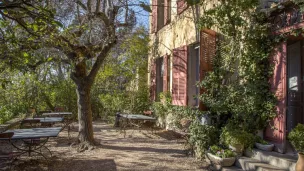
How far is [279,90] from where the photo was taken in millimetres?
4984

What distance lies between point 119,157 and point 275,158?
3.22 meters

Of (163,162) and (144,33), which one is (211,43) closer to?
(163,162)

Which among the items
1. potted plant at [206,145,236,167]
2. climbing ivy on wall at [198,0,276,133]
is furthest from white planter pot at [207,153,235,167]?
climbing ivy on wall at [198,0,276,133]

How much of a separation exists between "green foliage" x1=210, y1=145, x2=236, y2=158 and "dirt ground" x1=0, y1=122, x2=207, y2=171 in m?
0.40

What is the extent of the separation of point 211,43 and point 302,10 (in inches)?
105

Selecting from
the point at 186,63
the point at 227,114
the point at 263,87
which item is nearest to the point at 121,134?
the point at 186,63

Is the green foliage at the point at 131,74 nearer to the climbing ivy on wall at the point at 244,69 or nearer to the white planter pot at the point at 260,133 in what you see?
the climbing ivy on wall at the point at 244,69

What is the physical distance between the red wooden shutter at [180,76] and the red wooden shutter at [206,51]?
117 cm

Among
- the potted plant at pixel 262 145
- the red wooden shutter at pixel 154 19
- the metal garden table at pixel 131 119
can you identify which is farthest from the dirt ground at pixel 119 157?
the red wooden shutter at pixel 154 19

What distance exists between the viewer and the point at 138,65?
11.6 meters

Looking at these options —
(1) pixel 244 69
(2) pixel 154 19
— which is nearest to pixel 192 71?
(1) pixel 244 69

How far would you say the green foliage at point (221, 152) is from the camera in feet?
16.6

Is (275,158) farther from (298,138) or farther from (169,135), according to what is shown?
(169,135)

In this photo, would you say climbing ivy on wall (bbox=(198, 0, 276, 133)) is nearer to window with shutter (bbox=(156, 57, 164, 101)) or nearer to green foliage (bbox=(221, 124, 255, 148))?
green foliage (bbox=(221, 124, 255, 148))
